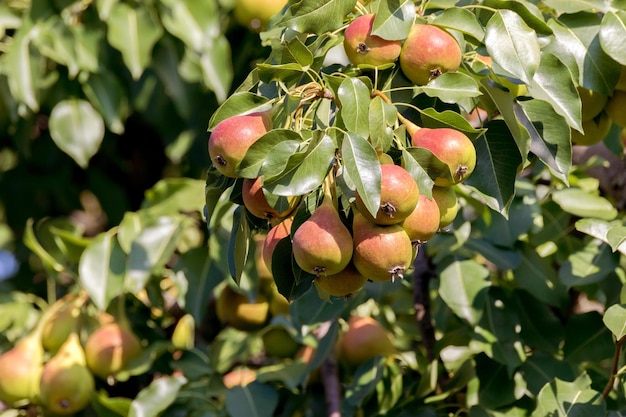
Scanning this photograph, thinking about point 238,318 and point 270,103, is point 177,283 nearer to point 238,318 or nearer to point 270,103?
point 238,318

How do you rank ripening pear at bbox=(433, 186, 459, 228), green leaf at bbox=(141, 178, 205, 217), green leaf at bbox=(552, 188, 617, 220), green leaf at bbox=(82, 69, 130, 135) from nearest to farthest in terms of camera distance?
ripening pear at bbox=(433, 186, 459, 228) < green leaf at bbox=(552, 188, 617, 220) < green leaf at bbox=(141, 178, 205, 217) < green leaf at bbox=(82, 69, 130, 135)

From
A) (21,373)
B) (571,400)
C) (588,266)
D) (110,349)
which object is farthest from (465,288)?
(21,373)

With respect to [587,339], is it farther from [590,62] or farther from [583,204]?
[590,62]

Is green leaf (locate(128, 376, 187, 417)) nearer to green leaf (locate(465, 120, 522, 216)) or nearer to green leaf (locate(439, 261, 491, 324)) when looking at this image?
green leaf (locate(439, 261, 491, 324))

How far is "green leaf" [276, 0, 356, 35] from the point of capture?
0.94 m

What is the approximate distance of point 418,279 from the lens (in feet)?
4.66

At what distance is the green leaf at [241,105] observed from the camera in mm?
926

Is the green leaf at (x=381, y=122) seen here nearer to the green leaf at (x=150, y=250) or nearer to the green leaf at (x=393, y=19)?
the green leaf at (x=393, y=19)

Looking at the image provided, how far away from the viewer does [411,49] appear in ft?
3.05

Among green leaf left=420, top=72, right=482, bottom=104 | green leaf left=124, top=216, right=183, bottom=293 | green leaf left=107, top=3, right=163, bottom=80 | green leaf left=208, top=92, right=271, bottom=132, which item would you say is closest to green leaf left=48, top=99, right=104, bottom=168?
green leaf left=107, top=3, right=163, bottom=80

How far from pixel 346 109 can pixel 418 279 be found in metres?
0.62

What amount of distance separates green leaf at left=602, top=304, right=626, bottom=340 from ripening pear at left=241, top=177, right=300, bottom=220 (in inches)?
14.6

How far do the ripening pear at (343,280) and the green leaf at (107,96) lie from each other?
115 centimetres

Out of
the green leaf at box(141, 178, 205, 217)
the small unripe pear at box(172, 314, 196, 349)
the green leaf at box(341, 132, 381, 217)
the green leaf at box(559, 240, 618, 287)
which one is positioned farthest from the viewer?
the small unripe pear at box(172, 314, 196, 349)
